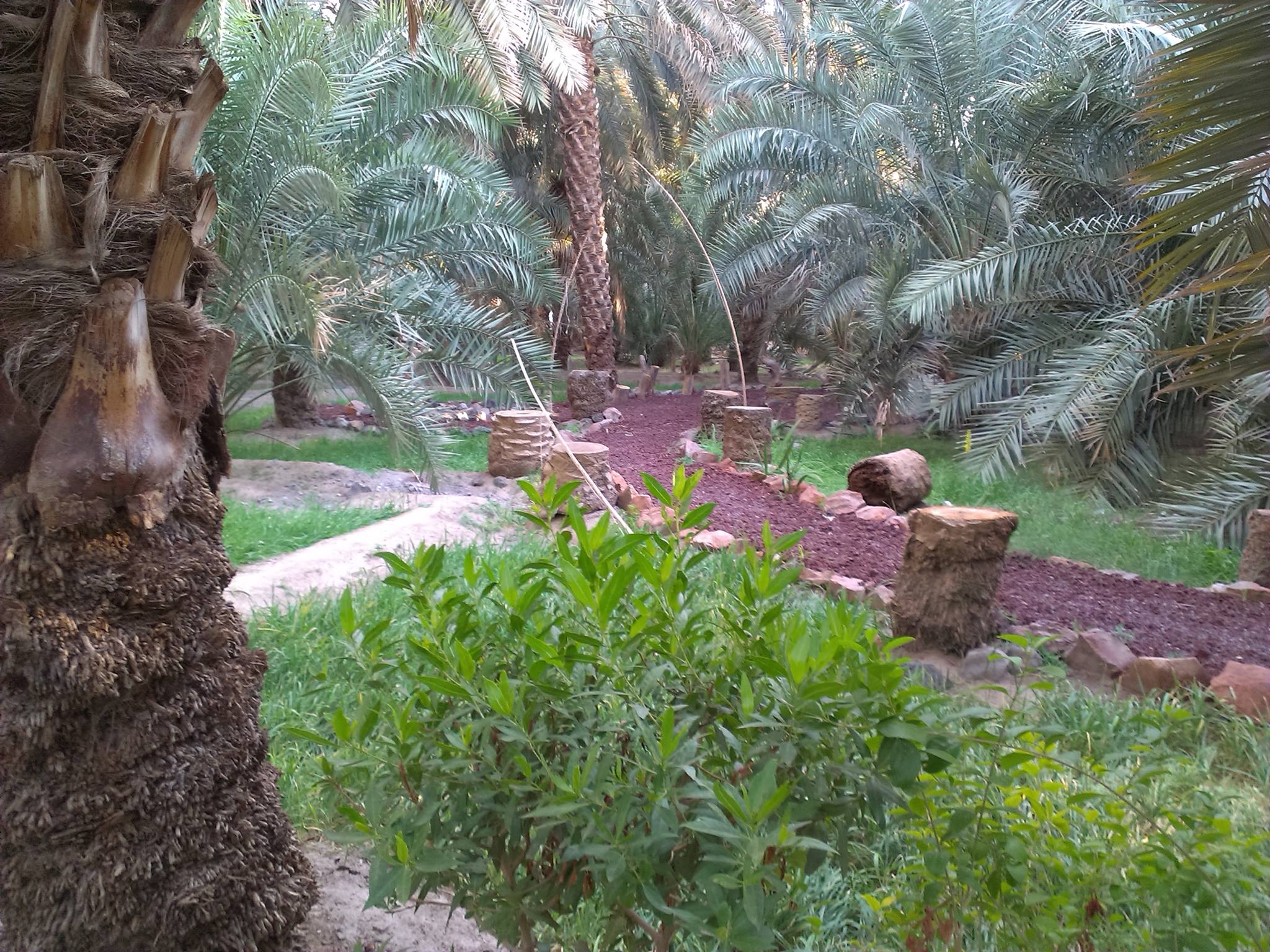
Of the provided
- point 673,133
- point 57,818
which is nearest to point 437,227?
point 57,818

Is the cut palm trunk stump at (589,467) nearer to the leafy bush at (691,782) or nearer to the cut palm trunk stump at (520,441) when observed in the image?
the cut palm trunk stump at (520,441)

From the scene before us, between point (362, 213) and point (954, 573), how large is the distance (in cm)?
672

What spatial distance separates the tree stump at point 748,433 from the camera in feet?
27.2

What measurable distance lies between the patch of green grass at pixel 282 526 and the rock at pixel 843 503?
10.1ft

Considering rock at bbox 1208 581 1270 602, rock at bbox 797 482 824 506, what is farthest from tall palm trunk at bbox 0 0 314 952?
rock at bbox 797 482 824 506

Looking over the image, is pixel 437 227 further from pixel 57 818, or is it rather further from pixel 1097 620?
pixel 57 818

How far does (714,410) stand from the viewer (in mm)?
10664

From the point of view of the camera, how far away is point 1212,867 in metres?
1.23

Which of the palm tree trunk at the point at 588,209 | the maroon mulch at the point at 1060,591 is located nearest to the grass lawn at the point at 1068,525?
the maroon mulch at the point at 1060,591

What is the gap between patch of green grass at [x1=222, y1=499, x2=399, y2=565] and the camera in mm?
5031

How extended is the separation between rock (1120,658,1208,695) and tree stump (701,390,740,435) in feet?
23.3

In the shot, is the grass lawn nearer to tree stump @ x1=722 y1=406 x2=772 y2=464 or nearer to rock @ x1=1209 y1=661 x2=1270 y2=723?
tree stump @ x1=722 y1=406 x2=772 y2=464

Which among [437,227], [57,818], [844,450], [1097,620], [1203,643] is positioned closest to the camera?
[57,818]

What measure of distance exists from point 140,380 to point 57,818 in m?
0.72
